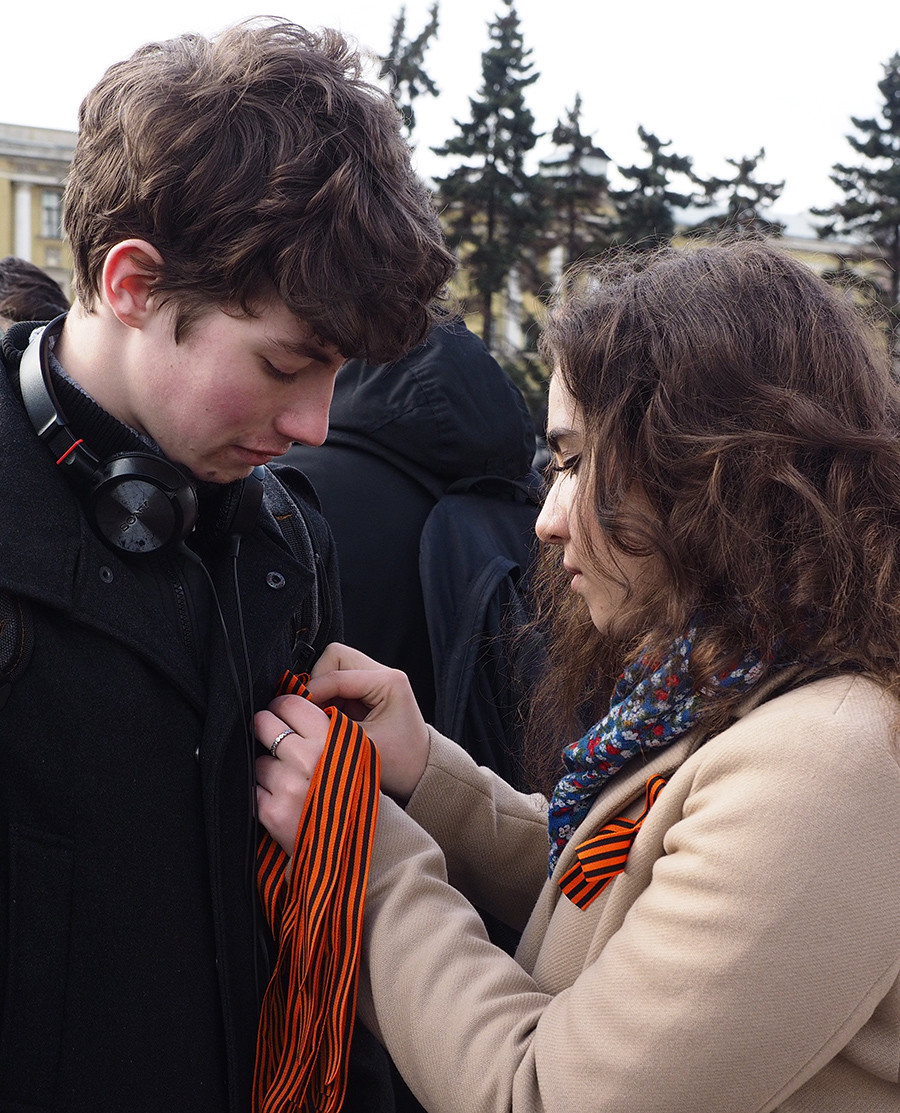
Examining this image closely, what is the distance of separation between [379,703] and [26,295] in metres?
3.10

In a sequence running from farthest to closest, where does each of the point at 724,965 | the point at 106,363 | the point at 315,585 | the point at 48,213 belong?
the point at 48,213 → the point at 315,585 → the point at 106,363 → the point at 724,965

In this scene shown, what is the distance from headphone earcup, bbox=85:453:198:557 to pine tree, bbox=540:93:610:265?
49.4 ft

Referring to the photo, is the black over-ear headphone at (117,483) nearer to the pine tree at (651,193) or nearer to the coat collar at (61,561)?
the coat collar at (61,561)

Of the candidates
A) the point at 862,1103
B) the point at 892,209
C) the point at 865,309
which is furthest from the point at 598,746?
the point at 892,209

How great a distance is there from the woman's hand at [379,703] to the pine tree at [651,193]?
14463 millimetres

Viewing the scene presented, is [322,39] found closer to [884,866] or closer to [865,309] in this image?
[865,309]

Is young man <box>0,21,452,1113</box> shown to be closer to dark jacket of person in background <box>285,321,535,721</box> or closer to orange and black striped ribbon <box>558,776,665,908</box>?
orange and black striped ribbon <box>558,776,665,908</box>

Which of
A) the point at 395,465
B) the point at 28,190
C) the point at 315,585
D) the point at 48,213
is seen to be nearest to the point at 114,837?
the point at 315,585

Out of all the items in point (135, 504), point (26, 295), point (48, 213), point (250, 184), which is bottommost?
point (48, 213)

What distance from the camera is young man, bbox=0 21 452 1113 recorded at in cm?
147

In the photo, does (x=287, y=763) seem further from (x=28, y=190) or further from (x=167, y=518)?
(x=28, y=190)

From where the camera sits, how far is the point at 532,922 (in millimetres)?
1853

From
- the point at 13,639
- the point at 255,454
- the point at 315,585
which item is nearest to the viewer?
the point at 13,639

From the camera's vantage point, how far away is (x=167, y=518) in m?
1.60
